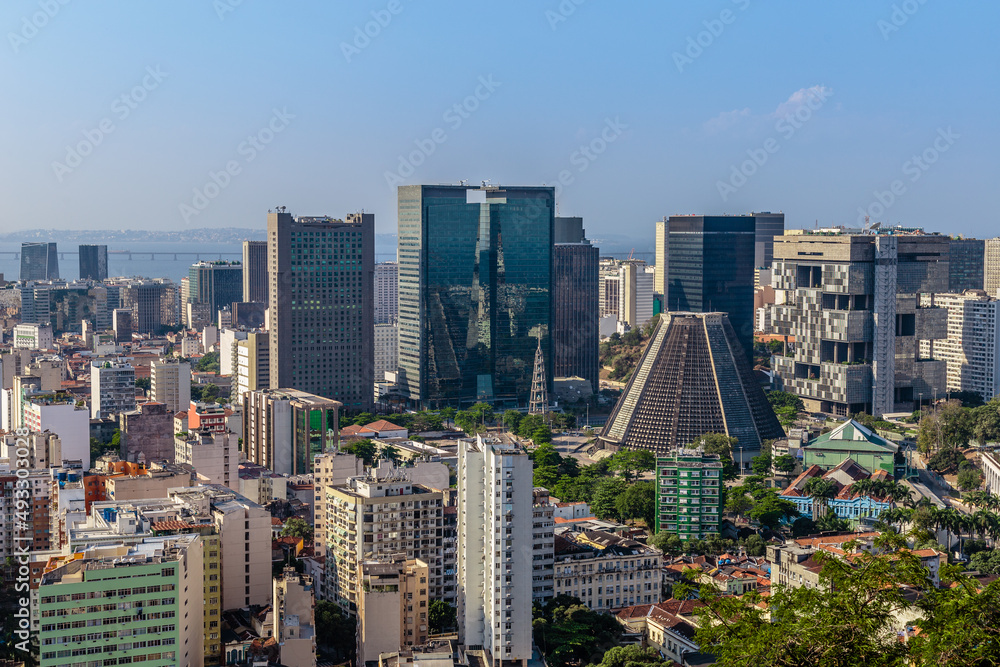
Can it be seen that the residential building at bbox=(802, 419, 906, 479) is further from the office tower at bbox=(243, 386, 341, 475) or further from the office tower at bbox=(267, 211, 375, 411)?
the office tower at bbox=(267, 211, 375, 411)

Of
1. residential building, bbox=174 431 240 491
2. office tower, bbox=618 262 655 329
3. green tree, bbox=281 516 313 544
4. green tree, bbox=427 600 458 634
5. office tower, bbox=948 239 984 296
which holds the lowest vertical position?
green tree, bbox=427 600 458 634

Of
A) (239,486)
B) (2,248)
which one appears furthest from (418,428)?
(2,248)

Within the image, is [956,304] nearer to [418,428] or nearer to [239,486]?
[418,428]

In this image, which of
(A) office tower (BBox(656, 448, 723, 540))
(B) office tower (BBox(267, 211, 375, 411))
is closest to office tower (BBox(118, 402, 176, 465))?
(B) office tower (BBox(267, 211, 375, 411))

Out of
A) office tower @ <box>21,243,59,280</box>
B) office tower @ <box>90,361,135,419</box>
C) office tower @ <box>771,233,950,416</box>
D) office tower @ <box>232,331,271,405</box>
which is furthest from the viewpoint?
office tower @ <box>21,243,59,280</box>

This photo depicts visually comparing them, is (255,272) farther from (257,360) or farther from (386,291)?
(257,360)

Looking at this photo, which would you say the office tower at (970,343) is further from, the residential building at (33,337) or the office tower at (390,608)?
the residential building at (33,337)
